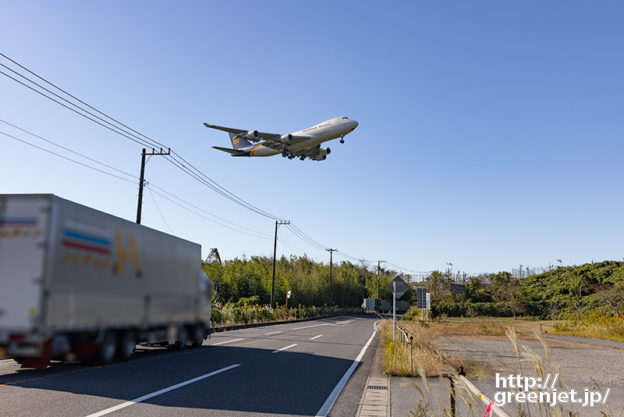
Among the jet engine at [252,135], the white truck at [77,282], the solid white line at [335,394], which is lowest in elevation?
the solid white line at [335,394]

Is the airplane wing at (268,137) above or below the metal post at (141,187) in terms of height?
above

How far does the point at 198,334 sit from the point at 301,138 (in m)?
17.2

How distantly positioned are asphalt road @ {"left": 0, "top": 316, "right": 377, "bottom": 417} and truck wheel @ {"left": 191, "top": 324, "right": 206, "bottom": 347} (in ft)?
5.88

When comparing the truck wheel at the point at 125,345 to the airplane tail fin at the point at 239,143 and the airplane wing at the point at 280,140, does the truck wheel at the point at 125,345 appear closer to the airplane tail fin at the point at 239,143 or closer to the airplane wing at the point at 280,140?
the airplane wing at the point at 280,140

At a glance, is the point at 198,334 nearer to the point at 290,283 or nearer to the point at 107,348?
the point at 107,348

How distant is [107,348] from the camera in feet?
35.3

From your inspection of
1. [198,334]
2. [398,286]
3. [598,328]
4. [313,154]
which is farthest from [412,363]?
[598,328]

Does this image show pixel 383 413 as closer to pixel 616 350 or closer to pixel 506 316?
pixel 616 350

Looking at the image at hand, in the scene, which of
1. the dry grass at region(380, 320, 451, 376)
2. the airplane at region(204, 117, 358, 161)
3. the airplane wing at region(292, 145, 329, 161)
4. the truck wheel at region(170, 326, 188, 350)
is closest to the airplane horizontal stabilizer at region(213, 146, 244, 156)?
the airplane at region(204, 117, 358, 161)

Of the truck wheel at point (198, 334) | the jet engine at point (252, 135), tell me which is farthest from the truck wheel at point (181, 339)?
the jet engine at point (252, 135)

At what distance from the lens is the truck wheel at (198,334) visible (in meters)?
15.6

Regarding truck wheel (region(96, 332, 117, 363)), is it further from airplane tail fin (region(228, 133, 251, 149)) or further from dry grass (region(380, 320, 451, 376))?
airplane tail fin (region(228, 133, 251, 149))

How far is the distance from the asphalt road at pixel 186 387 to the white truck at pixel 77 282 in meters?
0.61

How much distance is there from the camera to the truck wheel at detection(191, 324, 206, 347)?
51.3 feet
